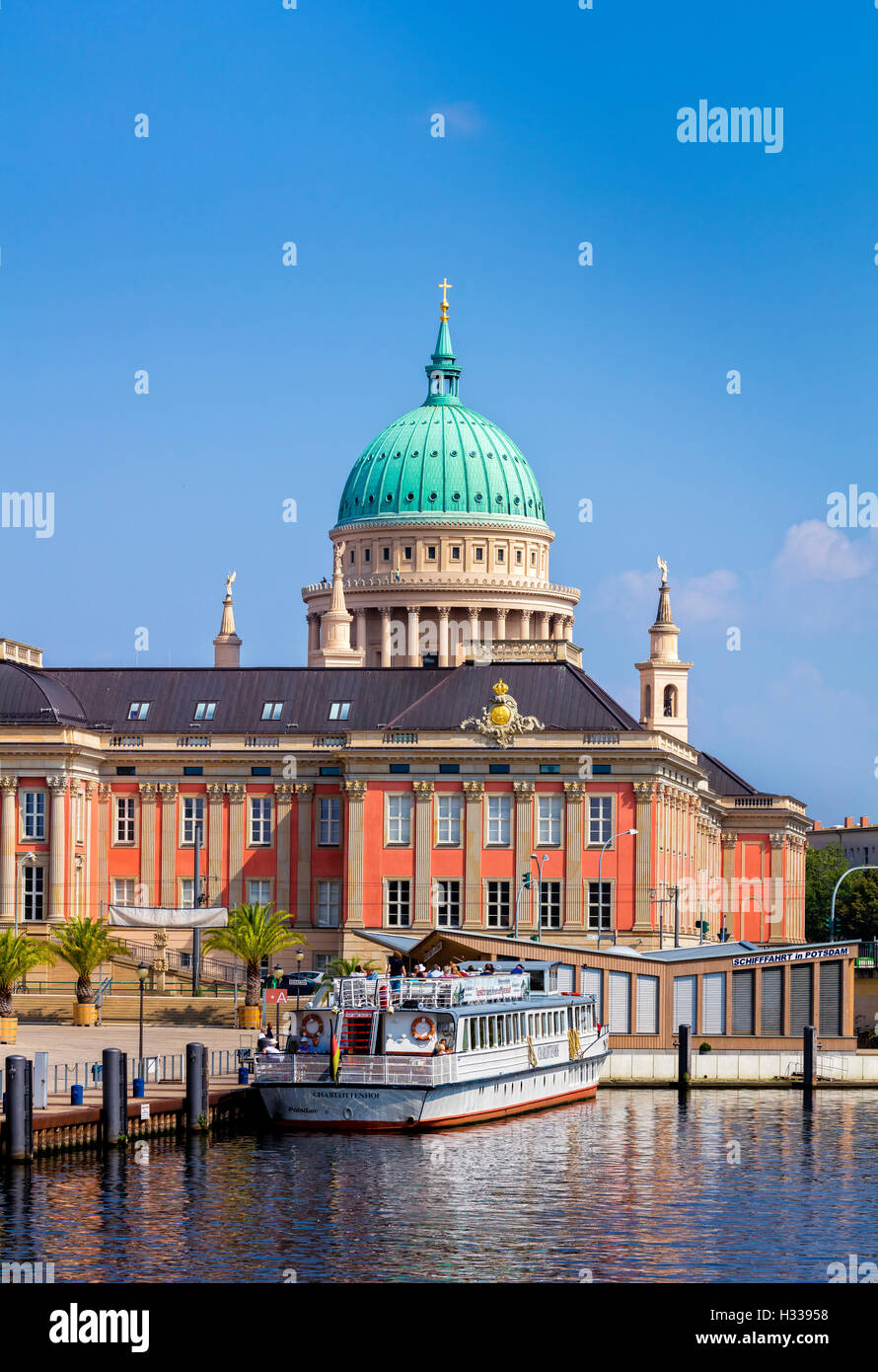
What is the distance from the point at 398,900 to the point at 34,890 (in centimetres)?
2026

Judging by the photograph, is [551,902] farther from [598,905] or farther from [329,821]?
[329,821]

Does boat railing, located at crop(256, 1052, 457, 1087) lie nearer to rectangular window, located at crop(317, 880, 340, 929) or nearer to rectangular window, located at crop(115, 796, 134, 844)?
rectangular window, located at crop(317, 880, 340, 929)

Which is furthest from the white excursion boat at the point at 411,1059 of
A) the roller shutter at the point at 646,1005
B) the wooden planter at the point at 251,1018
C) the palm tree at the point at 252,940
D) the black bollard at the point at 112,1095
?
the palm tree at the point at 252,940

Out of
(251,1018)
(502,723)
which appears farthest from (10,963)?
(502,723)

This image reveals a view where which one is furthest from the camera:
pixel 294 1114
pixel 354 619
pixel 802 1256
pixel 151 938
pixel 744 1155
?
pixel 354 619

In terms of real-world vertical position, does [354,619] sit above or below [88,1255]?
above

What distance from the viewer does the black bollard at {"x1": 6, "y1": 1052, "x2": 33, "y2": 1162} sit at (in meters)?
65.4

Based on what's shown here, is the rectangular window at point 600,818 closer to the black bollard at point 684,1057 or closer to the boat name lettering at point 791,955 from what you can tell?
the boat name lettering at point 791,955

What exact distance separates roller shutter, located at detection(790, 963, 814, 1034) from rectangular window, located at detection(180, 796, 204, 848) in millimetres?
53059
